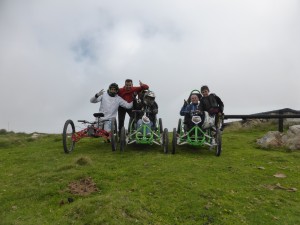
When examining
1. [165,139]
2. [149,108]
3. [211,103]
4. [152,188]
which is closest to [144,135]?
[165,139]

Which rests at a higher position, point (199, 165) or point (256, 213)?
point (199, 165)

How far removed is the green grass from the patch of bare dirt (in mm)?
113

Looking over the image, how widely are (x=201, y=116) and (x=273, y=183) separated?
13.6 feet

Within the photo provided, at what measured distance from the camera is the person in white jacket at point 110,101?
1312 cm

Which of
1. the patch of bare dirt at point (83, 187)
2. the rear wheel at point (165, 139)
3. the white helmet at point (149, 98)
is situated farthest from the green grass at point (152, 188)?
the white helmet at point (149, 98)

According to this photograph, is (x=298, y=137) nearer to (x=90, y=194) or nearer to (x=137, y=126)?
(x=137, y=126)

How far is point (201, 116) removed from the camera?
12570mm

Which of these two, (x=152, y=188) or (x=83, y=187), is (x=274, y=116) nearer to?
(x=152, y=188)

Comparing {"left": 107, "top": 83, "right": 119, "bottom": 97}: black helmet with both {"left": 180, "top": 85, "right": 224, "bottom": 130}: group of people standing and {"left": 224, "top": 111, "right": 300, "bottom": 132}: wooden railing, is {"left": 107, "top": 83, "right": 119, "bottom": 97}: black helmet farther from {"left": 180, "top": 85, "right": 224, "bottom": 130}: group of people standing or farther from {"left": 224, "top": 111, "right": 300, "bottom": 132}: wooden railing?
{"left": 224, "top": 111, "right": 300, "bottom": 132}: wooden railing

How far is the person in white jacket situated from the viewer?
516 inches

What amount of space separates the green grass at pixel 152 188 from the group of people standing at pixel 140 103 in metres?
1.38

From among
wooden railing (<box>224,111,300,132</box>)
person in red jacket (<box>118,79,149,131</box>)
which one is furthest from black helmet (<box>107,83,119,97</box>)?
wooden railing (<box>224,111,300,132</box>)

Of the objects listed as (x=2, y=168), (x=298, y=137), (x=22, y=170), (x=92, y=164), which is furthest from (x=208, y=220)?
(x=298, y=137)

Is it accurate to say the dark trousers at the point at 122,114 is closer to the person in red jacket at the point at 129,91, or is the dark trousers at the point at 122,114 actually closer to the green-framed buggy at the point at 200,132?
the person in red jacket at the point at 129,91
